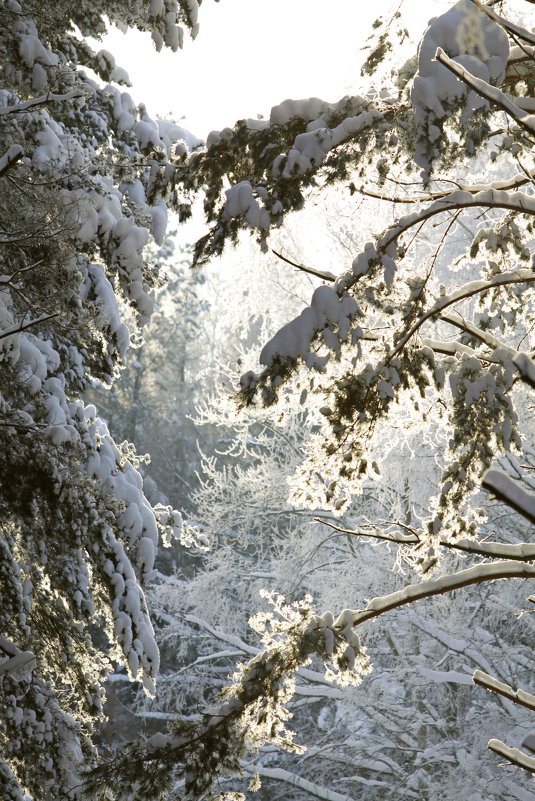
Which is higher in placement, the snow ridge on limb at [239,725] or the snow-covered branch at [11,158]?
the snow-covered branch at [11,158]

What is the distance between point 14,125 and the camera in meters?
4.35

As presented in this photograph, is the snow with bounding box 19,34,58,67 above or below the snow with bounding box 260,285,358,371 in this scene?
above

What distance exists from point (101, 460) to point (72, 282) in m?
1.45

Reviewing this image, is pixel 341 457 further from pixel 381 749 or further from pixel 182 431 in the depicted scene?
pixel 182 431

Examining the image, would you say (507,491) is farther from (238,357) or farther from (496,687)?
(238,357)

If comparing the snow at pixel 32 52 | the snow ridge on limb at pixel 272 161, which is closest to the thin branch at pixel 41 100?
the snow ridge on limb at pixel 272 161

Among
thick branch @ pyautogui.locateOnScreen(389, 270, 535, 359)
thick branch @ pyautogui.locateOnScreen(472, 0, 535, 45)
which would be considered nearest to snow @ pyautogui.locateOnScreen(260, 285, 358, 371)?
thick branch @ pyautogui.locateOnScreen(389, 270, 535, 359)

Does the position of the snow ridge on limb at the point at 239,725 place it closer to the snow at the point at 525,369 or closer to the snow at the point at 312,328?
the snow at the point at 312,328

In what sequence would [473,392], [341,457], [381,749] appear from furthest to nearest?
[381,749] → [341,457] → [473,392]

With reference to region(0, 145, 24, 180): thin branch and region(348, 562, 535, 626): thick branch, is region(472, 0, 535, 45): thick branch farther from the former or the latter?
region(348, 562, 535, 626): thick branch

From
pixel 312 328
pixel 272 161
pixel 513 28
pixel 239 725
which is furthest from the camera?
pixel 239 725

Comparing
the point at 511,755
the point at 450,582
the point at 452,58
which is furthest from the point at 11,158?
the point at 511,755

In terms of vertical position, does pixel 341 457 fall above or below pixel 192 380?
below

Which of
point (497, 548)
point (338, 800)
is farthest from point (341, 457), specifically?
point (338, 800)
